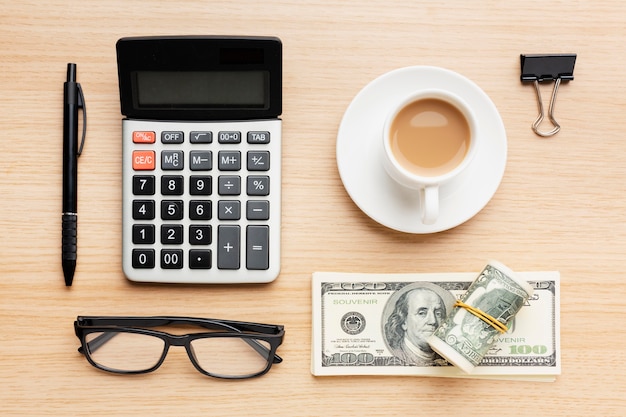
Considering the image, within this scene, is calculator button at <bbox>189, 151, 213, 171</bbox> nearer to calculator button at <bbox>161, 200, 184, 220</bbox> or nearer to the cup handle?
calculator button at <bbox>161, 200, 184, 220</bbox>

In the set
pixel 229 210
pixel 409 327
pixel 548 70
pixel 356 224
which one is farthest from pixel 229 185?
pixel 548 70

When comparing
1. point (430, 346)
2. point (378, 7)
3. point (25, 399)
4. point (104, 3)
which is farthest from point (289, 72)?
point (25, 399)

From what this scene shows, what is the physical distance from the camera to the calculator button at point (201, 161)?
2.09 ft

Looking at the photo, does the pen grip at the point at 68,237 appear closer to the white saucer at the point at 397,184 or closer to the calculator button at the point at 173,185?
the calculator button at the point at 173,185

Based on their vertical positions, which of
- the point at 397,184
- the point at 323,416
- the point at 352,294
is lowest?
the point at 323,416

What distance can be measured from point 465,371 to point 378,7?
415 millimetres

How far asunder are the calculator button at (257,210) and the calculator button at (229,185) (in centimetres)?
2

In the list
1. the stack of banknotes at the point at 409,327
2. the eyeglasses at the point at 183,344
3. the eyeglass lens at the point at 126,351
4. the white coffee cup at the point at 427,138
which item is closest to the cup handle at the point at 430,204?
the white coffee cup at the point at 427,138

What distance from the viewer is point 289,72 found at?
665 millimetres

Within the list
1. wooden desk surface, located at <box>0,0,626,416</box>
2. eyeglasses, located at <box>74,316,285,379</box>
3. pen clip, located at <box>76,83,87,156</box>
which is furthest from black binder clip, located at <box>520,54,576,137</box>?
pen clip, located at <box>76,83,87,156</box>

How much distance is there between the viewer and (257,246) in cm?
64

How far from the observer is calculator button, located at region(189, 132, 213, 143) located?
64 cm

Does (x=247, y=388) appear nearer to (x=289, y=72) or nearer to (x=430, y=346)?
(x=430, y=346)

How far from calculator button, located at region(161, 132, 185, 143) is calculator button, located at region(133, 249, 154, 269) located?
0.40 feet
